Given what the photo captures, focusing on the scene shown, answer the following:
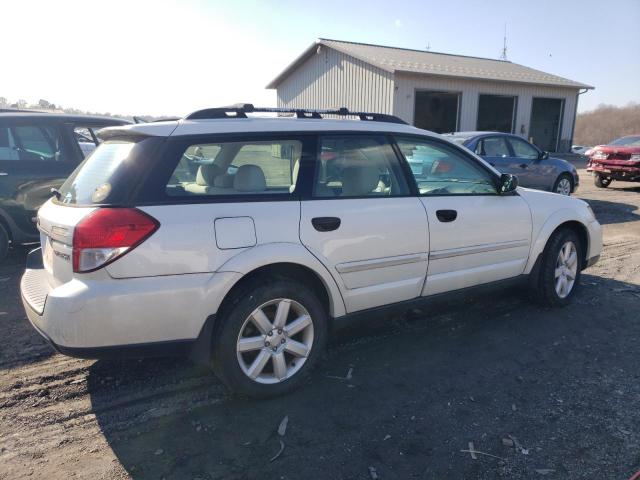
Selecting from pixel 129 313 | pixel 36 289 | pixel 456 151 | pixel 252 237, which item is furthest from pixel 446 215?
pixel 36 289

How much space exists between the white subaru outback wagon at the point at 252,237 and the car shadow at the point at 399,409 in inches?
13.6

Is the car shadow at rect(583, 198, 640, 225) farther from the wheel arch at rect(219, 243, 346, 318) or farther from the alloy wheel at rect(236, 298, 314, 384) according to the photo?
the alloy wheel at rect(236, 298, 314, 384)

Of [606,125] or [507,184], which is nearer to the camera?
[507,184]

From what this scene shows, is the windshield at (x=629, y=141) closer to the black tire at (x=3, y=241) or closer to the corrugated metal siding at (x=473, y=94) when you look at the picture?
the corrugated metal siding at (x=473, y=94)

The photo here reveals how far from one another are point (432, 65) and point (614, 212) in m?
13.7

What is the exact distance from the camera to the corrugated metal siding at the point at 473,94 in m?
20.1

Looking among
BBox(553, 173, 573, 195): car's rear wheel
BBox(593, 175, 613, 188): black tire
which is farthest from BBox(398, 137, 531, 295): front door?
BBox(593, 175, 613, 188): black tire

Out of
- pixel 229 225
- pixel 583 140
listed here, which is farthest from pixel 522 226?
pixel 583 140

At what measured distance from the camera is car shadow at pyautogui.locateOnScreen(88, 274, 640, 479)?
256 cm

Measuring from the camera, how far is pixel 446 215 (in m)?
3.75

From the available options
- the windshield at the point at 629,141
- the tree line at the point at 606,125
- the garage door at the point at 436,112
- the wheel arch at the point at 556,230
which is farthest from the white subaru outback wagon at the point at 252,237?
the tree line at the point at 606,125

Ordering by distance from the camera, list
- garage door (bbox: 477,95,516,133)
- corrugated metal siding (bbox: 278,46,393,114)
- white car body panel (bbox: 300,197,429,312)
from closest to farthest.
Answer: white car body panel (bbox: 300,197,429,312) → corrugated metal siding (bbox: 278,46,393,114) → garage door (bbox: 477,95,516,133)

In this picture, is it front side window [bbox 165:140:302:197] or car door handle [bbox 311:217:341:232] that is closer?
front side window [bbox 165:140:302:197]

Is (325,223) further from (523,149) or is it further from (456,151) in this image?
(523,149)
